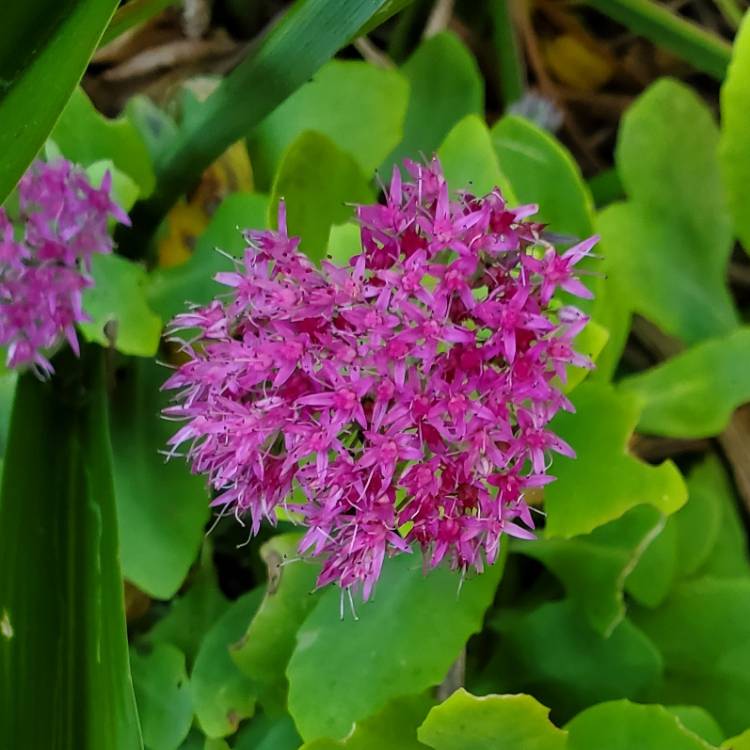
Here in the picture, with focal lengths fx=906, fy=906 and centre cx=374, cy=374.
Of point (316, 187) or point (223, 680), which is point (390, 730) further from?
point (316, 187)

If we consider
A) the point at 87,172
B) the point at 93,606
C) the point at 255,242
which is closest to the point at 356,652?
the point at 93,606

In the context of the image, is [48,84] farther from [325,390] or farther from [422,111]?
[422,111]

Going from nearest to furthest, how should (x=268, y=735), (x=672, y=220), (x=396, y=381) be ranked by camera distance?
(x=396, y=381) < (x=268, y=735) < (x=672, y=220)

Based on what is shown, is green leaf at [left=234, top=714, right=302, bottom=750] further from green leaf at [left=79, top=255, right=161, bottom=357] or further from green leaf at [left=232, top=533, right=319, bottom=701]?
green leaf at [left=79, top=255, right=161, bottom=357]

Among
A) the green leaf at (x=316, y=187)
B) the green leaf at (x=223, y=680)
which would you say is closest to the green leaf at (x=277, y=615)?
the green leaf at (x=223, y=680)

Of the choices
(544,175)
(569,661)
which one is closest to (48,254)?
(544,175)

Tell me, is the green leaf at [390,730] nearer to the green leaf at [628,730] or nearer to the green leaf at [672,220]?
the green leaf at [628,730]
